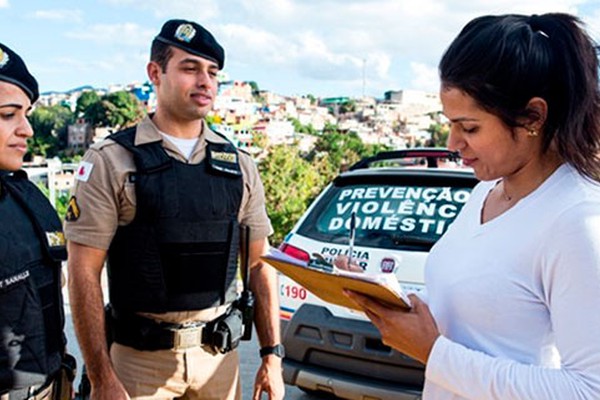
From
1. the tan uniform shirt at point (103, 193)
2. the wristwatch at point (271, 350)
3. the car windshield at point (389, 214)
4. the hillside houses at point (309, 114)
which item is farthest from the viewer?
the hillside houses at point (309, 114)

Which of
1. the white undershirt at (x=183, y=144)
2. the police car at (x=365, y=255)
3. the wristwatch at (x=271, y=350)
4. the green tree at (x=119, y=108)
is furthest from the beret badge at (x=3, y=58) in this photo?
the green tree at (x=119, y=108)

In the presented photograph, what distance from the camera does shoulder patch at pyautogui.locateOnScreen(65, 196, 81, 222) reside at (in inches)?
79.8

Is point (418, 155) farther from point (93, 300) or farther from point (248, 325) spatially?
point (93, 300)

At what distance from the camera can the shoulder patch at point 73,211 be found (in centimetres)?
203

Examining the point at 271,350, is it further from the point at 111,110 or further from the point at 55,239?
the point at 111,110

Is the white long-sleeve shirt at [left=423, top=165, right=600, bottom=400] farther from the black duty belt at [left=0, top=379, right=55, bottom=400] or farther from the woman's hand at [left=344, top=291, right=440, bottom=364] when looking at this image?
the black duty belt at [left=0, top=379, right=55, bottom=400]

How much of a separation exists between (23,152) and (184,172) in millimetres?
568

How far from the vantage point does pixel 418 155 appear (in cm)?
392

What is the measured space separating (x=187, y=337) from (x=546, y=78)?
1475mm

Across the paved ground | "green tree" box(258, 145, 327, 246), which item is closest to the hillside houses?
"green tree" box(258, 145, 327, 246)

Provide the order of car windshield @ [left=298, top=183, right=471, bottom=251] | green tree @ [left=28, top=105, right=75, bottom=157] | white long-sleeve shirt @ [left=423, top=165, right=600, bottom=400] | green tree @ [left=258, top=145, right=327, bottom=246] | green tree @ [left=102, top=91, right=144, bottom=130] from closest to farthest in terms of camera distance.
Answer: white long-sleeve shirt @ [left=423, top=165, right=600, bottom=400]
car windshield @ [left=298, top=183, right=471, bottom=251]
green tree @ [left=258, top=145, right=327, bottom=246]
green tree @ [left=102, top=91, right=144, bottom=130]
green tree @ [left=28, top=105, right=75, bottom=157]

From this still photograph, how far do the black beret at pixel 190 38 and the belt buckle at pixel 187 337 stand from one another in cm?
100

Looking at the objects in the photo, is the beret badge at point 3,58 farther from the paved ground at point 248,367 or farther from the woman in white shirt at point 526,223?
the paved ground at point 248,367

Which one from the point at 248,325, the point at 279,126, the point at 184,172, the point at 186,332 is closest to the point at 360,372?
the point at 248,325
